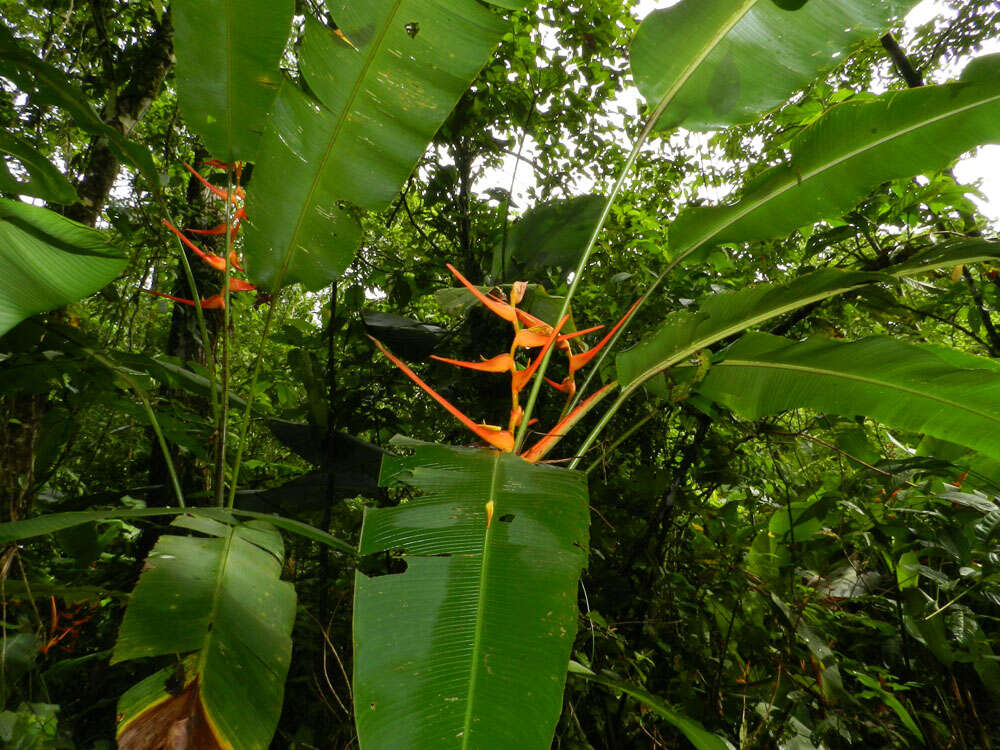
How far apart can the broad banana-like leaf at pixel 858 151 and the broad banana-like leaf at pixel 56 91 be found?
0.94 metres

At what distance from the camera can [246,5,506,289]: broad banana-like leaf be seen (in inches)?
31.5

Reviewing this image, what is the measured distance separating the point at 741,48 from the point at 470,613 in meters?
1.06

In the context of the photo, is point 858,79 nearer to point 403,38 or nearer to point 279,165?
point 403,38

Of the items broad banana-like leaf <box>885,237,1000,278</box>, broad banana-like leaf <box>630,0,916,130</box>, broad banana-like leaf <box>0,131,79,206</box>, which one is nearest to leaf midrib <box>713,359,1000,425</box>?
broad banana-like leaf <box>885,237,1000,278</box>

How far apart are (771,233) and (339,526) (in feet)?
5.14

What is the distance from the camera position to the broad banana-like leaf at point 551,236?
4.51ft

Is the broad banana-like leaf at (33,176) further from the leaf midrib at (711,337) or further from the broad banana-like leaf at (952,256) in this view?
the broad banana-like leaf at (952,256)

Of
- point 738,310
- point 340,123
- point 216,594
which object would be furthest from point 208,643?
point 738,310

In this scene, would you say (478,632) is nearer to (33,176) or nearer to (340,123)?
(340,123)

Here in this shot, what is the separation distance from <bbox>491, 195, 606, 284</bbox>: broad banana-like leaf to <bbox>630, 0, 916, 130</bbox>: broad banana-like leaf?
0.44 metres

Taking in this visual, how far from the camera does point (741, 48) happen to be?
3.10ft

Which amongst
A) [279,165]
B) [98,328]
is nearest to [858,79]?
[279,165]

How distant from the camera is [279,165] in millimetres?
855

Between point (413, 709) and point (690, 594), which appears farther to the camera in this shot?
point (690, 594)
